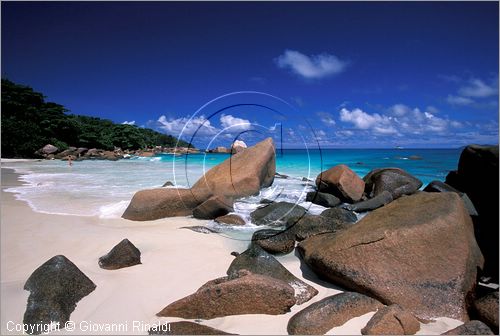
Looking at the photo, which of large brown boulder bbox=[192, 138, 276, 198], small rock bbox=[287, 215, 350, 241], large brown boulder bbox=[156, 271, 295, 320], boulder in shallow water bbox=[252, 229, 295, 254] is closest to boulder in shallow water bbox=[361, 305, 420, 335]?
large brown boulder bbox=[156, 271, 295, 320]

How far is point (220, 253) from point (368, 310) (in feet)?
6.44

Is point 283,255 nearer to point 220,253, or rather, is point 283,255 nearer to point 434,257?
point 220,253

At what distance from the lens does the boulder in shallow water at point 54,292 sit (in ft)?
8.15

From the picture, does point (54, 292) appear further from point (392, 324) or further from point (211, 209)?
point (211, 209)

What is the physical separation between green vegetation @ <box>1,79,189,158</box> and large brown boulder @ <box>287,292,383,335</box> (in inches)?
1251

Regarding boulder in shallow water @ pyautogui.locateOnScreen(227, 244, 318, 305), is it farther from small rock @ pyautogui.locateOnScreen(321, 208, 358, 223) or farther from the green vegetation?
the green vegetation

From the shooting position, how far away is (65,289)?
9.04 feet

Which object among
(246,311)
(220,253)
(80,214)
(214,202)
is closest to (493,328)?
(246,311)

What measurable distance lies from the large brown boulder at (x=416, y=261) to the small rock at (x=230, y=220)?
2553 millimetres

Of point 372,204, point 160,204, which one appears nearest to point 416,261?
point 160,204

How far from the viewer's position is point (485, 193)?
373 centimetres

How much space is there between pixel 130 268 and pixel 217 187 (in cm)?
381

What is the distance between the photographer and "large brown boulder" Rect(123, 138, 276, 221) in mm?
5746

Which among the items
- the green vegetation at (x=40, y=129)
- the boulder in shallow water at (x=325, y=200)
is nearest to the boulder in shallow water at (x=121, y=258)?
the boulder in shallow water at (x=325, y=200)
